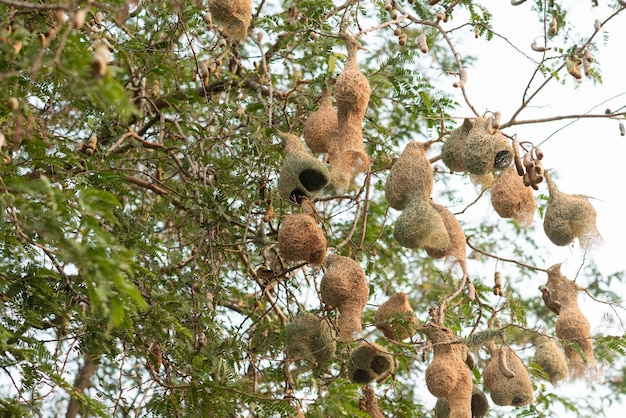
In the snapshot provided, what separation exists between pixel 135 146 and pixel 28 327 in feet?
4.43

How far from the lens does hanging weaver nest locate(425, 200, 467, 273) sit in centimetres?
387

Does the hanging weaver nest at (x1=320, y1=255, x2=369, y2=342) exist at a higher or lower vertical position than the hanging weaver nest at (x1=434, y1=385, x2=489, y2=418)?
higher

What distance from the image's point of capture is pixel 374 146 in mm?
4941

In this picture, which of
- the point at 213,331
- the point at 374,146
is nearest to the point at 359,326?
the point at 213,331

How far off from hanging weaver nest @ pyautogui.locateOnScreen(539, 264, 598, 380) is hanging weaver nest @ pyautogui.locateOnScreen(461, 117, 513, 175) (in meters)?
0.81

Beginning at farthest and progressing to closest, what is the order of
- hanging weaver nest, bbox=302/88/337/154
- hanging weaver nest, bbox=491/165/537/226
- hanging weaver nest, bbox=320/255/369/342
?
hanging weaver nest, bbox=302/88/337/154
hanging weaver nest, bbox=491/165/537/226
hanging weaver nest, bbox=320/255/369/342

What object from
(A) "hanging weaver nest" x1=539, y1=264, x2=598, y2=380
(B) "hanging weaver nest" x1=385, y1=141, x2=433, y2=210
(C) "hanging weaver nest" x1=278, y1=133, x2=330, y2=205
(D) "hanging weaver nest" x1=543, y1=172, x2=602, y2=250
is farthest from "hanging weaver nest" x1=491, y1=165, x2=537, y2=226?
(C) "hanging weaver nest" x1=278, y1=133, x2=330, y2=205

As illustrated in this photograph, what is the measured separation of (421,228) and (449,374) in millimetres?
599

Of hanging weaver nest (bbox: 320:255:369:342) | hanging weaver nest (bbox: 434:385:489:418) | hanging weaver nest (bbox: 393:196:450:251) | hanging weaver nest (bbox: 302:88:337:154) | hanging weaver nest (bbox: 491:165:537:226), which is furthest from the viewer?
hanging weaver nest (bbox: 302:88:337:154)

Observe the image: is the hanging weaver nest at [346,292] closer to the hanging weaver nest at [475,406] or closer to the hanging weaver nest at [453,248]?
the hanging weaver nest at [453,248]

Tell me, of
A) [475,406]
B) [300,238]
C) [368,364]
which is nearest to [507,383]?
[475,406]

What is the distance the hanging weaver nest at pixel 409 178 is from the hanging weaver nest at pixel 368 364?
24.4 inches

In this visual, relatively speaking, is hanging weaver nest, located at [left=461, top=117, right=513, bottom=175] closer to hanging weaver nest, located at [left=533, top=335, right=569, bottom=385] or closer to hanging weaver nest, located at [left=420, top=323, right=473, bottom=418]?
hanging weaver nest, located at [left=420, top=323, right=473, bottom=418]

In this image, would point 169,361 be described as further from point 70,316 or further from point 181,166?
point 181,166
